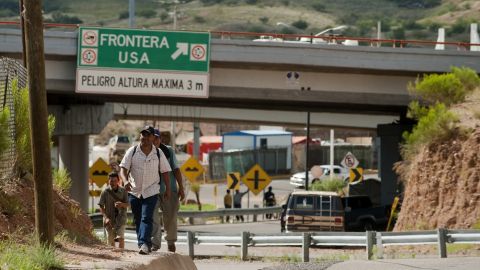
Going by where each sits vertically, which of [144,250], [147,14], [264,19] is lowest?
[144,250]

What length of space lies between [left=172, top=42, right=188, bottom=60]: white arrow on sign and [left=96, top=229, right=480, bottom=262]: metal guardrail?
12184 millimetres

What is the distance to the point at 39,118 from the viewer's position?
12.9 metres

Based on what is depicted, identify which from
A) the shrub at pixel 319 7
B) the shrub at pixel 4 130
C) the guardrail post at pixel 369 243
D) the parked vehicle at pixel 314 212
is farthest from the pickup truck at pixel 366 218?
the shrub at pixel 319 7

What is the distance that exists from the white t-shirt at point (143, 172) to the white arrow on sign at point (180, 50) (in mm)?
24568

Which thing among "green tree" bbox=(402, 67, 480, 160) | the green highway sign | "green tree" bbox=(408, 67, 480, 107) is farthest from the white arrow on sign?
"green tree" bbox=(408, 67, 480, 107)

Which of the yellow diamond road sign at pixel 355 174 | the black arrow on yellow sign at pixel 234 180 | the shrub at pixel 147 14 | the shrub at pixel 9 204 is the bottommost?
the black arrow on yellow sign at pixel 234 180

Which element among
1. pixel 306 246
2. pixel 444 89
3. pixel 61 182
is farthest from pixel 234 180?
pixel 61 182

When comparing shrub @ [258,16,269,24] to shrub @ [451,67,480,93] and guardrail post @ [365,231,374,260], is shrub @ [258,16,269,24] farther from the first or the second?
guardrail post @ [365,231,374,260]

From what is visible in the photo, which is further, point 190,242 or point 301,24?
point 301,24

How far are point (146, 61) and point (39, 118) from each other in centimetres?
2704

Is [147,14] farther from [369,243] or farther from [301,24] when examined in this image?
[369,243]

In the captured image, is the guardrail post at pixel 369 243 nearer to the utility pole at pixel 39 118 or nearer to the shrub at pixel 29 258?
the utility pole at pixel 39 118

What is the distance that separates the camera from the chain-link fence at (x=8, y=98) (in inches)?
620

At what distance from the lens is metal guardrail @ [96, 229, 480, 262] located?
23.4 metres
